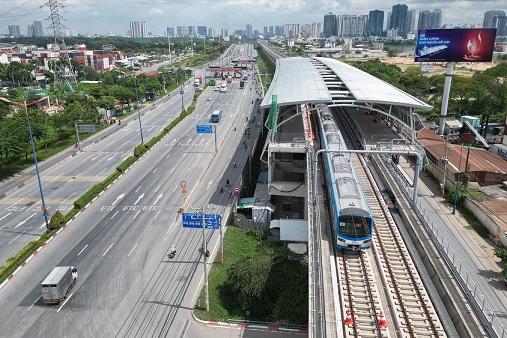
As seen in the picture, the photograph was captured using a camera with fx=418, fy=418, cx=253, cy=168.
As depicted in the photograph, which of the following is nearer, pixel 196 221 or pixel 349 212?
pixel 349 212

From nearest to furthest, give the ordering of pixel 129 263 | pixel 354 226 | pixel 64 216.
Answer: pixel 354 226
pixel 129 263
pixel 64 216

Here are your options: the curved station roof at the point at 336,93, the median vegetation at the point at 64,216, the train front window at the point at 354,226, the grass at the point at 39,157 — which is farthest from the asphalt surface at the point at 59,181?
the train front window at the point at 354,226

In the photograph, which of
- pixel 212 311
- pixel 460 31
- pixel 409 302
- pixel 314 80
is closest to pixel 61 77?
pixel 314 80

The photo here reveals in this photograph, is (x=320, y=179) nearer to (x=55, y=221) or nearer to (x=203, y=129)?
(x=55, y=221)

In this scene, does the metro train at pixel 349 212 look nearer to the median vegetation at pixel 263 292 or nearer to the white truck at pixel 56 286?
the median vegetation at pixel 263 292

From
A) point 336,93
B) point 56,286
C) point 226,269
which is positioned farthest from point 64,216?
point 336,93
